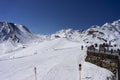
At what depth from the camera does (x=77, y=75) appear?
871 inches

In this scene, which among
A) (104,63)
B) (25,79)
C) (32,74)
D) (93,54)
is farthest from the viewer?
(93,54)

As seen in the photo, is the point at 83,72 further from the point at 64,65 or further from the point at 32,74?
the point at 32,74

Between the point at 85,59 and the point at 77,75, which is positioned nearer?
the point at 77,75

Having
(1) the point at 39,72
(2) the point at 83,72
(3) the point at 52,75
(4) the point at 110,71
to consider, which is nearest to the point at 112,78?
(4) the point at 110,71

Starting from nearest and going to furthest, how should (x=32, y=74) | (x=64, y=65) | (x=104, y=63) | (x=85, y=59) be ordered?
(x=32, y=74) < (x=104, y=63) < (x=64, y=65) < (x=85, y=59)

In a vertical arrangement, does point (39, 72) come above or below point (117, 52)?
→ below

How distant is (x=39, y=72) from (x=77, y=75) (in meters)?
4.67

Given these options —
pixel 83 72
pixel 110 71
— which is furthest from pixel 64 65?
pixel 110 71

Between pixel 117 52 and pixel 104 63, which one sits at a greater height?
pixel 117 52

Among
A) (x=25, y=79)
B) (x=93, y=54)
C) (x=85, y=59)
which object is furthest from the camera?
(x=85, y=59)

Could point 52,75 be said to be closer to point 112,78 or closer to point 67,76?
point 67,76

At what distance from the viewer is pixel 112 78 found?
2120 centimetres

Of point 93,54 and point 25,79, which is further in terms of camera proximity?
point 93,54

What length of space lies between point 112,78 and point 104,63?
12.7 ft
